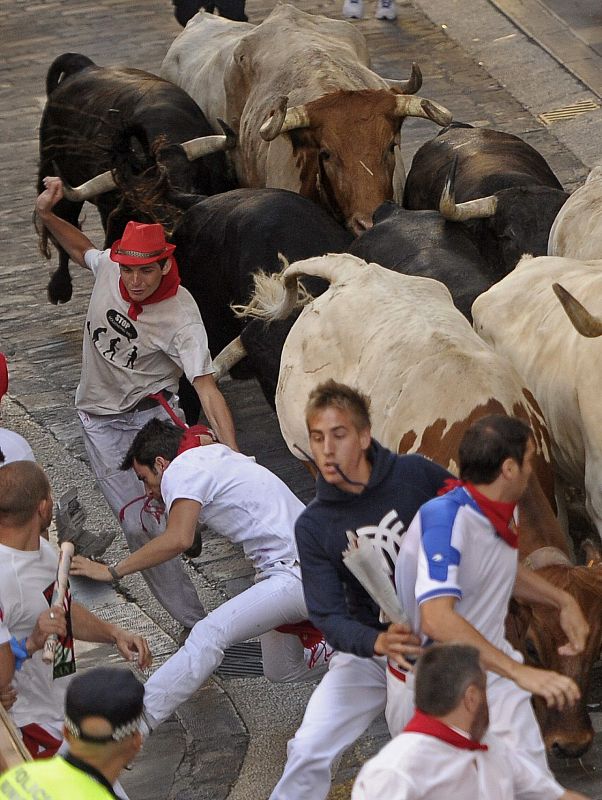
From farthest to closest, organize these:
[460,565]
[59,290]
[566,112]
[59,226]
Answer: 1. [566,112]
2. [59,290]
3. [59,226]
4. [460,565]

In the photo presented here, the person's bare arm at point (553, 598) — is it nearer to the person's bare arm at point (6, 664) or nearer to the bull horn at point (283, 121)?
the person's bare arm at point (6, 664)

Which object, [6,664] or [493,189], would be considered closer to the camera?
[6,664]

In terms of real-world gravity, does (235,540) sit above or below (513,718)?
below

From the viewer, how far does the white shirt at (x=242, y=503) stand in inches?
249

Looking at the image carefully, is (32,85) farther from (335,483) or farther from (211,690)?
(335,483)

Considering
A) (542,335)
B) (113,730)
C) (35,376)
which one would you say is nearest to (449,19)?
(35,376)

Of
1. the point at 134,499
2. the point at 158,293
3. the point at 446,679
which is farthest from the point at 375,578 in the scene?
the point at 158,293

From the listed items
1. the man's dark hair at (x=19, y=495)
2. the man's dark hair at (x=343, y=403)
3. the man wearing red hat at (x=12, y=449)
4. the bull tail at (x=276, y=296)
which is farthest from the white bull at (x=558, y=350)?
the man's dark hair at (x=19, y=495)

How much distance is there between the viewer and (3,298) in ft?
39.5

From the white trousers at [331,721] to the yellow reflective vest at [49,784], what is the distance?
60.1 inches

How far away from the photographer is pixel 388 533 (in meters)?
5.10

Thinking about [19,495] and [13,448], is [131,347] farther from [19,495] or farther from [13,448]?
[19,495]

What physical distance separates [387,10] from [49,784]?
1504 centimetres

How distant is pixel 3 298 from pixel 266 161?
2.51 meters
